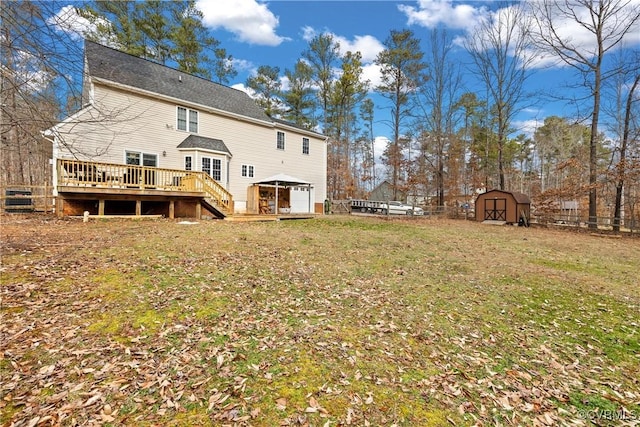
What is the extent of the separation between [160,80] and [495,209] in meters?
23.5

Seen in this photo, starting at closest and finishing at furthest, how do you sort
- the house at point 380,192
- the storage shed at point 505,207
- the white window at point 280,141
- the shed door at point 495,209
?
the white window at point 280,141 → the storage shed at point 505,207 → the shed door at point 495,209 → the house at point 380,192

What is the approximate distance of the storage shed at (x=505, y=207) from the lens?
19.9 meters

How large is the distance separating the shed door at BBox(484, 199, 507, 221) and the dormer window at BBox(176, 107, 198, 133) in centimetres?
2115

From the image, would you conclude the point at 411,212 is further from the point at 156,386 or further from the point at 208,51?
the point at 156,386

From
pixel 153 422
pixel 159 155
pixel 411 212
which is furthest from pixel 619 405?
pixel 411 212

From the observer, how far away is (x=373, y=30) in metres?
24.5

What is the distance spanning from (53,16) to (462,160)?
36036 mm

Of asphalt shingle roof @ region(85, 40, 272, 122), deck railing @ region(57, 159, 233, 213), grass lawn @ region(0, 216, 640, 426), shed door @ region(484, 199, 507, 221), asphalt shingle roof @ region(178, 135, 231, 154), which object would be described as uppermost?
asphalt shingle roof @ region(85, 40, 272, 122)

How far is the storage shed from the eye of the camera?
1991 centimetres

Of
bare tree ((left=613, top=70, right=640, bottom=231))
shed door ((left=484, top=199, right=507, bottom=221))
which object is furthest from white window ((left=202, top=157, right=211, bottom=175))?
bare tree ((left=613, top=70, right=640, bottom=231))

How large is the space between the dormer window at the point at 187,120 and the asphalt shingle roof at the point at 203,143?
54cm

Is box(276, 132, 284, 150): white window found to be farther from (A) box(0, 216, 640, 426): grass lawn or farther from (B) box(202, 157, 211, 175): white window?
(A) box(0, 216, 640, 426): grass lawn

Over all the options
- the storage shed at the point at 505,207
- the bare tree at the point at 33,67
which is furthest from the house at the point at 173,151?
the storage shed at the point at 505,207

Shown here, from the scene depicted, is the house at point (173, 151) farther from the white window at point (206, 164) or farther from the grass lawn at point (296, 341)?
the grass lawn at point (296, 341)
